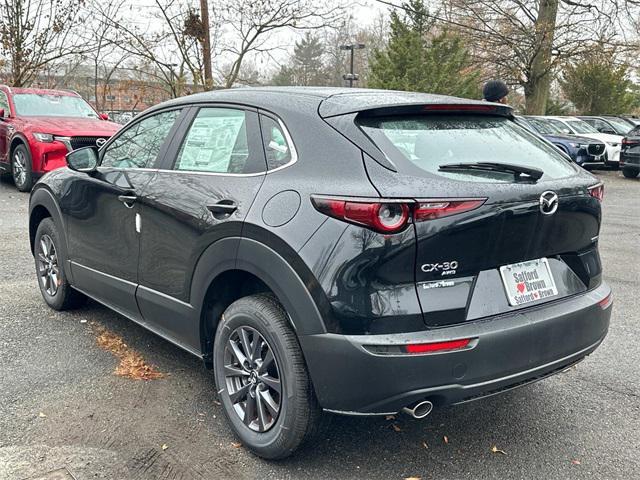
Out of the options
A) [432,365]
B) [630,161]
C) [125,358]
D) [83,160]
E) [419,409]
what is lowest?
[630,161]

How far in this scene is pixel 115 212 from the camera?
12.3ft

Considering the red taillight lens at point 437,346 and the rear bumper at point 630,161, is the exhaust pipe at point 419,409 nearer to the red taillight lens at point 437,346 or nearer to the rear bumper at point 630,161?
the red taillight lens at point 437,346

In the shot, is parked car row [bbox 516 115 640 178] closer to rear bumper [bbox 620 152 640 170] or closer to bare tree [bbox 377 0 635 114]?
rear bumper [bbox 620 152 640 170]

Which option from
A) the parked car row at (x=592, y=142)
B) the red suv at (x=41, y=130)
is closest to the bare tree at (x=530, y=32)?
the parked car row at (x=592, y=142)

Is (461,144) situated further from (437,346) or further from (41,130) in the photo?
(41,130)

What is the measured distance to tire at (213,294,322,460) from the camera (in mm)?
2566

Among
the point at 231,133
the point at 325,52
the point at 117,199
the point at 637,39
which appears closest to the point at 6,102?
the point at 117,199

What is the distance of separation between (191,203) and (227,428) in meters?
1.14

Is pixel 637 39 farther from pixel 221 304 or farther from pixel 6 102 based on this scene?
pixel 221 304

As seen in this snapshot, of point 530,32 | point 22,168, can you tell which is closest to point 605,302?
point 22,168

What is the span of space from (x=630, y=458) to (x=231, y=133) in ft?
8.10

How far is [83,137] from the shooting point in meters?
9.65

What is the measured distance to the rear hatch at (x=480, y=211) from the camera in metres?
2.38

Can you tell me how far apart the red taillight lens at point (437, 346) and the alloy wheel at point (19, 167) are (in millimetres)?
9318
